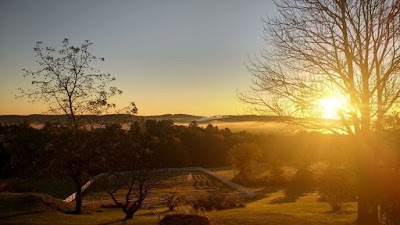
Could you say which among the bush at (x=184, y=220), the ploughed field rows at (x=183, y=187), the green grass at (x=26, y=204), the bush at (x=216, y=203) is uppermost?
the bush at (x=184, y=220)

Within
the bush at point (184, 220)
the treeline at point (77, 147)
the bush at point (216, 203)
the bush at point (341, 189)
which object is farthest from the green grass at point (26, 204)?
the bush at point (341, 189)

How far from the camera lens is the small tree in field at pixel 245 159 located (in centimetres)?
7075

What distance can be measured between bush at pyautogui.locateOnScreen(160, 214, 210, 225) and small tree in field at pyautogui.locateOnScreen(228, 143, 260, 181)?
5356 cm

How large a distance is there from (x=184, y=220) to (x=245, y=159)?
5536cm

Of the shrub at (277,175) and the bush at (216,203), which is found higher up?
the bush at (216,203)

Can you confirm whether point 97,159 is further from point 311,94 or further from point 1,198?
point 311,94

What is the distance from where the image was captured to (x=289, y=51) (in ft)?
62.0

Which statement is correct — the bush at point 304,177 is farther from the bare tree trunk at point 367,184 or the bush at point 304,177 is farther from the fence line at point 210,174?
the bare tree trunk at point 367,184

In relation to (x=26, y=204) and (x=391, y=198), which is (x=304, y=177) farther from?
(x=391, y=198)

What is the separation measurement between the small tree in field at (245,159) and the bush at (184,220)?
53558mm

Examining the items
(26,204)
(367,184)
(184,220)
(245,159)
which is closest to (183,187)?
(245,159)

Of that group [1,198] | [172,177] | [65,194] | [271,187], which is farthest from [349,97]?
[172,177]

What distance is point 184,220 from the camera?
1622 cm

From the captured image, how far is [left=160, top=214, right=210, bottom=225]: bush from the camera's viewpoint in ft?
52.9
